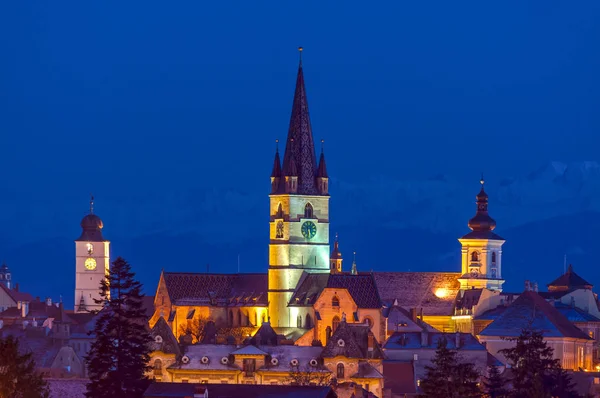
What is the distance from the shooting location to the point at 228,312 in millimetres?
182750

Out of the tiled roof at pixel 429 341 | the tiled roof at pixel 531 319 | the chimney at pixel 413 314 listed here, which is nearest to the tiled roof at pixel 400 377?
the tiled roof at pixel 429 341

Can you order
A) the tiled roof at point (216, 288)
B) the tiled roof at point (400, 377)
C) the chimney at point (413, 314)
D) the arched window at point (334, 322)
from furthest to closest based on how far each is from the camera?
the tiled roof at point (216, 288) → the chimney at point (413, 314) → the arched window at point (334, 322) → the tiled roof at point (400, 377)

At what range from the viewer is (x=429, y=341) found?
532 ft

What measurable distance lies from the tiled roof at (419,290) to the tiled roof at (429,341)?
23650 millimetres

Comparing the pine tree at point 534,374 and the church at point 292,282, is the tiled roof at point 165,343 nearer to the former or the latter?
the church at point 292,282

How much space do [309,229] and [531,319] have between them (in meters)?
20.6

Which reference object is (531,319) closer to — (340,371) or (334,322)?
(334,322)

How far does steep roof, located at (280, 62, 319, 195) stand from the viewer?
181250mm

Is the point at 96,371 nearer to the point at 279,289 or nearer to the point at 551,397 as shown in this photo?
the point at 551,397

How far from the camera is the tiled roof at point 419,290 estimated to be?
190 metres

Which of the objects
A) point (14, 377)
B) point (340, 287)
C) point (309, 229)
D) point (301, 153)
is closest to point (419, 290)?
point (309, 229)

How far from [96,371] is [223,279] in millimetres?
77765

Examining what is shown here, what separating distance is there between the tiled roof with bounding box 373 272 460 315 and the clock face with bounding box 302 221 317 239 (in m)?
10.9

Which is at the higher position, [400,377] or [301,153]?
[301,153]
